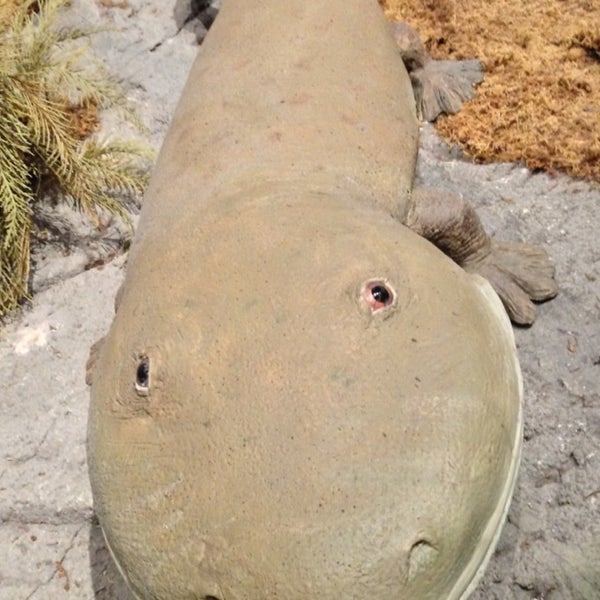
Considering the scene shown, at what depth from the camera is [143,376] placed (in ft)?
4.19

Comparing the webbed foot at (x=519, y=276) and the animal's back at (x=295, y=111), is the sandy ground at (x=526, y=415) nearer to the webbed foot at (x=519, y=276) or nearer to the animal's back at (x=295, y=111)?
the webbed foot at (x=519, y=276)

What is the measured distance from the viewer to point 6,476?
87.6 inches

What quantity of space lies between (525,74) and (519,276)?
762 millimetres

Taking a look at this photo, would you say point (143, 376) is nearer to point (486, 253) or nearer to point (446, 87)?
point (486, 253)

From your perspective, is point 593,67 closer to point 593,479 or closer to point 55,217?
point 593,479

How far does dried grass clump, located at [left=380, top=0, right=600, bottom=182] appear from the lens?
230 cm

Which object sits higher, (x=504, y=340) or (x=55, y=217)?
(x=504, y=340)

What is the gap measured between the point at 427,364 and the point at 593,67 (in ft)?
5.35

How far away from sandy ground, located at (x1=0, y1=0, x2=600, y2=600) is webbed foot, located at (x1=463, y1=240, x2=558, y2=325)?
0.04 m

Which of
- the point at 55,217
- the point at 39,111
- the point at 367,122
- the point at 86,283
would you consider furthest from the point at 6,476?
the point at 367,122

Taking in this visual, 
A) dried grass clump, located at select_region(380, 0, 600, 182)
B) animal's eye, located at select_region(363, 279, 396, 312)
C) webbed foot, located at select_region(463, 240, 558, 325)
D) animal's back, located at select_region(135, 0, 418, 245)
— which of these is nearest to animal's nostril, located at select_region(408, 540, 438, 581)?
animal's eye, located at select_region(363, 279, 396, 312)

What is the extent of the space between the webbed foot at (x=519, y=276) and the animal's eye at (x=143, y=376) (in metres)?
1.08

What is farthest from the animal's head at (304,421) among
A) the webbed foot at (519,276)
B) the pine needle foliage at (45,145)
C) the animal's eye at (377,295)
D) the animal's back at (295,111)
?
the pine needle foliage at (45,145)

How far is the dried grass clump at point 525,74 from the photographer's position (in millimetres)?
2299
